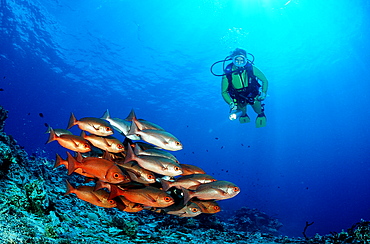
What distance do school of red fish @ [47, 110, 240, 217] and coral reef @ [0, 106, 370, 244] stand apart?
189 centimetres

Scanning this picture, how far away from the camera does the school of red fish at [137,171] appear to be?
3.43 meters

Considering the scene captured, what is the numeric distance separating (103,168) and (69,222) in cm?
337

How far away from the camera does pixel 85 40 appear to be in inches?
1145

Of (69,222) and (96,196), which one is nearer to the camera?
(96,196)

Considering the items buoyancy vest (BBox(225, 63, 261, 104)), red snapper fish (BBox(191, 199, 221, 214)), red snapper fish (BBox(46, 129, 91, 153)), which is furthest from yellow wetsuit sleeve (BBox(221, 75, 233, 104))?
red snapper fish (BBox(46, 129, 91, 153))

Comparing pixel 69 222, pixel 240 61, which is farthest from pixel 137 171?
Answer: pixel 240 61

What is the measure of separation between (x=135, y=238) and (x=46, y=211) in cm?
241

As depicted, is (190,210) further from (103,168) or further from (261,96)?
(261,96)

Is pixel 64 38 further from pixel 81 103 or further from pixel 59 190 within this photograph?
pixel 59 190

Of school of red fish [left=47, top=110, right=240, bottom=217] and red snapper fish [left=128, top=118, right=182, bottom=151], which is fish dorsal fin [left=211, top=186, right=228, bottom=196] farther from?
red snapper fish [left=128, top=118, right=182, bottom=151]

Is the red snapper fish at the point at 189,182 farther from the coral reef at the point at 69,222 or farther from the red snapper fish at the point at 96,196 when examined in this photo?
the coral reef at the point at 69,222

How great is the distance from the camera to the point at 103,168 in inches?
131

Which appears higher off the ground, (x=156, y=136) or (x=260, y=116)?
(x=260, y=116)

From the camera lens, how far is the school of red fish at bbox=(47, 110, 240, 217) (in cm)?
343
